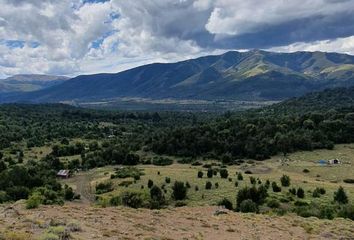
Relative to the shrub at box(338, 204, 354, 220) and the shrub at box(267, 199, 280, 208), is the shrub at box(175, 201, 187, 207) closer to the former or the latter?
the shrub at box(267, 199, 280, 208)

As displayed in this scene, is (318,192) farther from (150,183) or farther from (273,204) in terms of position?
(150,183)

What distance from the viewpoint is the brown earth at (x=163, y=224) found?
1091 inches

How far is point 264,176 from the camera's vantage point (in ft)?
349

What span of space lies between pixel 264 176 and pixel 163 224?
76.3m

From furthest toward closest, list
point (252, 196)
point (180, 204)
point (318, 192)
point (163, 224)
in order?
point (318, 192) → point (180, 204) → point (252, 196) → point (163, 224)

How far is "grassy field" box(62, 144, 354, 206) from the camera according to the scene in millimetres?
78938

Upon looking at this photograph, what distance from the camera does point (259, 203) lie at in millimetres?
66375

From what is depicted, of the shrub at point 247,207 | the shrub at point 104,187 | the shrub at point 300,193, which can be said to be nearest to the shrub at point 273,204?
the shrub at point 247,207

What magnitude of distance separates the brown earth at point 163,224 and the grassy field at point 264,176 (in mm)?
30017

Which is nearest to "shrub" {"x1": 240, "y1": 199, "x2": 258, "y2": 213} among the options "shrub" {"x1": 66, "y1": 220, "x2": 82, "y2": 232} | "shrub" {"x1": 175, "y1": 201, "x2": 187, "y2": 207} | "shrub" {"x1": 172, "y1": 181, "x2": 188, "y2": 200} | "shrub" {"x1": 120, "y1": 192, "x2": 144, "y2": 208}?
"shrub" {"x1": 120, "y1": 192, "x2": 144, "y2": 208}

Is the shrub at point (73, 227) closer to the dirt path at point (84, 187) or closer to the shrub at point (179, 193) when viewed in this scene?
the shrub at point (179, 193)

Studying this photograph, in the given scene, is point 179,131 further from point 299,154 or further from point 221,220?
point 221,220

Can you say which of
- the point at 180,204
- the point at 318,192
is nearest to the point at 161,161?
the point at 318,192

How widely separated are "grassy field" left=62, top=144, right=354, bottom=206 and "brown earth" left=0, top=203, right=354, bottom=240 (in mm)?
30017
